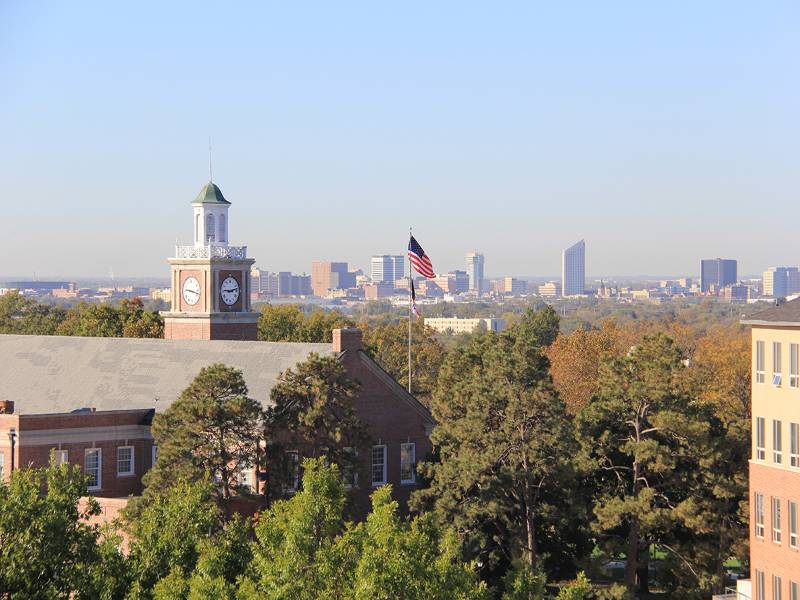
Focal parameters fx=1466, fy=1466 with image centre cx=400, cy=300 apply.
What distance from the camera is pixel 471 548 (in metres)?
53.7

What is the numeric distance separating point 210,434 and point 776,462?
20.8 m

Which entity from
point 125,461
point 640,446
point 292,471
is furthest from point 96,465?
point 640,446

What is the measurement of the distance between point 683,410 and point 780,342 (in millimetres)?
4516

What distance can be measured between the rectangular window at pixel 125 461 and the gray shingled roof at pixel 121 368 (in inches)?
91.5

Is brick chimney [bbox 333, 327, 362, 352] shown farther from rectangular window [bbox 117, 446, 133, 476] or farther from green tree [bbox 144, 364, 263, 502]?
rectangular window [bbox 117, 446, 133, 476]

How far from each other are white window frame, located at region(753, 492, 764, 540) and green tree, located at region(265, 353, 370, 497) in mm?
14870

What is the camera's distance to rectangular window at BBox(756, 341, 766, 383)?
184 feet

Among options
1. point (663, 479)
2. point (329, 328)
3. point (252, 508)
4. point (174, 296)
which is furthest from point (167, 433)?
point (329, 328)

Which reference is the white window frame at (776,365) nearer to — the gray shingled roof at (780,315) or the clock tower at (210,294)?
the gray shingled roof at (780,315)

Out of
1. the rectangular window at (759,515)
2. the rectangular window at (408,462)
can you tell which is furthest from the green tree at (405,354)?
the rectangular window at (759,515)

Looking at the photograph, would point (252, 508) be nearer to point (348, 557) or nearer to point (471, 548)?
point (471, 548)

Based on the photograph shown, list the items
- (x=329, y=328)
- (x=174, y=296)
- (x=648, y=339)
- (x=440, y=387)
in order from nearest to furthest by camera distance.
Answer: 1. (x=648, y=339)
2. (x=440, y=387)
3. (x=174, y=296)
4. (x=329, y=328)

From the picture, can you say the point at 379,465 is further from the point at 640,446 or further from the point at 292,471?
the point at 640,446

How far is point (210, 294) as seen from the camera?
80188 mm
